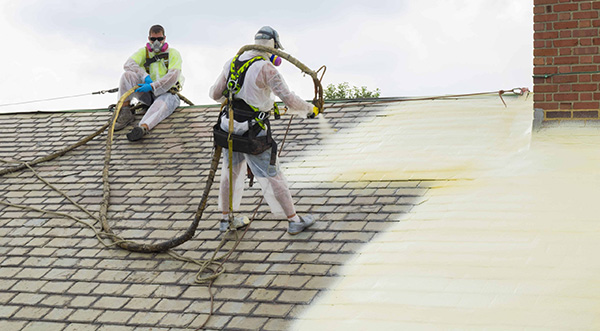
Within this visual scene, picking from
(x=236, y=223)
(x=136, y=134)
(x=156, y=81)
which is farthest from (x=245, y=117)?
(x=156, y=81)

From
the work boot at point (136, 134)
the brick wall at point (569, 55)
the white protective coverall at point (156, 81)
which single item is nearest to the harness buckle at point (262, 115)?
the brick wall at point (569, 55)

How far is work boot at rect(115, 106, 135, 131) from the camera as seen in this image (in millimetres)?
9930

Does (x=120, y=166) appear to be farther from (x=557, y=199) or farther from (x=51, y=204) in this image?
(x=557, y=199)

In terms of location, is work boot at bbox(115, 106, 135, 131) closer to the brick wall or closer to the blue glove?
the blue glove

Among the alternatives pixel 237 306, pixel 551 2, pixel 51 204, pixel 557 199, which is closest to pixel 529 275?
pixel 557 199

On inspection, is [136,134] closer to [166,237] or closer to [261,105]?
[166,237]

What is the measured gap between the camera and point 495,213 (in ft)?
20.5

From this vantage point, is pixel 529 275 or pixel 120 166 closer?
pixel 529 275

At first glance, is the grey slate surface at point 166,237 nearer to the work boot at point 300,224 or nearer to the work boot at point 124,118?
the work boot at point 300,224

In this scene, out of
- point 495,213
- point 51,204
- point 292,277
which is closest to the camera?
point 292,277

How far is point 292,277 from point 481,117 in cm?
380

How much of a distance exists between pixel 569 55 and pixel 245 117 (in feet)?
11.0

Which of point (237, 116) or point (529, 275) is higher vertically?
point (237, 116)

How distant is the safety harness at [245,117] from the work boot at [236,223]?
25.7 inches
